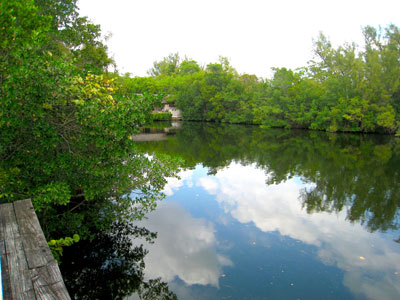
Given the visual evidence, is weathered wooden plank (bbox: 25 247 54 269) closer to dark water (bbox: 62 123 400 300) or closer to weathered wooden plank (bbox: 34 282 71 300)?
weathered wooden plank (bbox: 34 282 71 300)

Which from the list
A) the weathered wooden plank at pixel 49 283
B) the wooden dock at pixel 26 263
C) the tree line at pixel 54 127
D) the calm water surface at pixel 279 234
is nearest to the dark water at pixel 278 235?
the calm water surface at pixel 279 234

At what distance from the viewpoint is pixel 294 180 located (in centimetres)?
1277

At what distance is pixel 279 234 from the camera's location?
24.3 ft

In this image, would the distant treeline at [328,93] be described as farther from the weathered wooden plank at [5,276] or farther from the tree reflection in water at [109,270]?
the weathered wooden plank at [5,276]

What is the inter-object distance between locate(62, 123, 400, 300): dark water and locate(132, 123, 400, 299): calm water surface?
0.02m

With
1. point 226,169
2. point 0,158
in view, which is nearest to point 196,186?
point 226,169

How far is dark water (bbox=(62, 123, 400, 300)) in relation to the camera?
17.0 feet

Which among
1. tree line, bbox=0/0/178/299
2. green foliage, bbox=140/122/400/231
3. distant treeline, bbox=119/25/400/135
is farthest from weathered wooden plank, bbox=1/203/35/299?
distant treeline, bbox=119/25/400/135

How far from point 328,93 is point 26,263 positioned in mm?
40264

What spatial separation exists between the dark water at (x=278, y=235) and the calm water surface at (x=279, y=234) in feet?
0.07

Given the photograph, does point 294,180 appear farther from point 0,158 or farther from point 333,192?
point 0,158

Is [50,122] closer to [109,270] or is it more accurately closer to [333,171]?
[109,270]

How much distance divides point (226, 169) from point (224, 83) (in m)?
44.1

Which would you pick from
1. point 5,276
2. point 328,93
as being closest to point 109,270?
point 5,276
